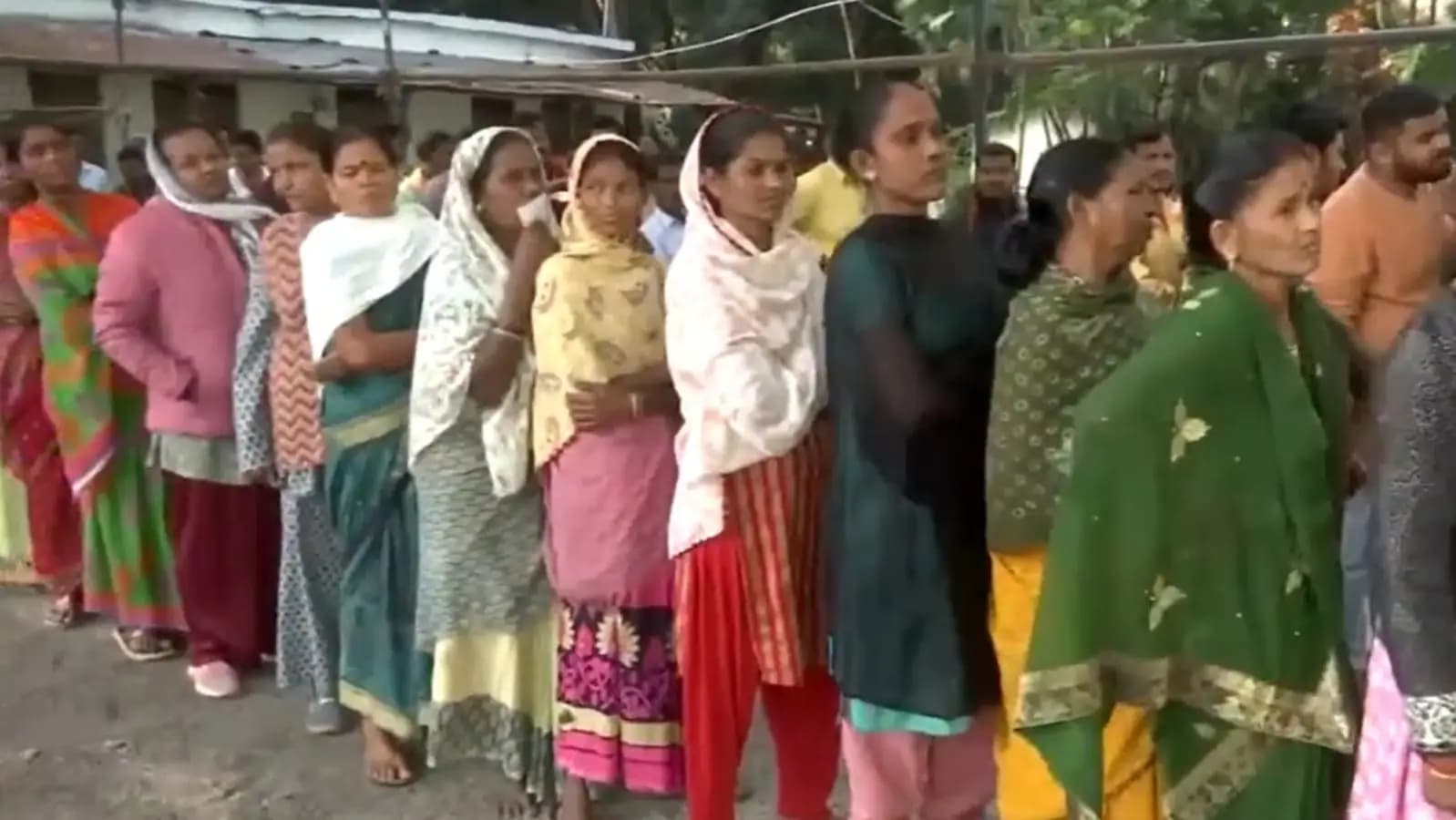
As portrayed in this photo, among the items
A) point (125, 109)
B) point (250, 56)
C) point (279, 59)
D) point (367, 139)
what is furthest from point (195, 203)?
point (279, 59)

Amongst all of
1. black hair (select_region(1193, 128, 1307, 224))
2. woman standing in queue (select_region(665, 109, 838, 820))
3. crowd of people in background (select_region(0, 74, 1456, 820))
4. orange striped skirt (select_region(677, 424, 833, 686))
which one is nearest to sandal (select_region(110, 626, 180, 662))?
crowd of people in background (select_region(0, 74, 1456, 820))

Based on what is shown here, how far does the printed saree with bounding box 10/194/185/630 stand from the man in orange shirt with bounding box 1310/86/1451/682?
365cm

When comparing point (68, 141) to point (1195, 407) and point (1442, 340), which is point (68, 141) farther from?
point (1442, 340)

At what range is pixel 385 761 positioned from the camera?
452 cm

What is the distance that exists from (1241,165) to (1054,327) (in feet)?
1.36

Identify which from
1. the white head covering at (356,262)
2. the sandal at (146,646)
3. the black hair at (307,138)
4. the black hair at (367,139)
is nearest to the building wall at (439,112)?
the sandal at (146,646)

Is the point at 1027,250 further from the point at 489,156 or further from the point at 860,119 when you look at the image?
the point at 489,156

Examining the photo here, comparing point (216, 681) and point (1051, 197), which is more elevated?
point (1051, 197)

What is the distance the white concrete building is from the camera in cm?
1016

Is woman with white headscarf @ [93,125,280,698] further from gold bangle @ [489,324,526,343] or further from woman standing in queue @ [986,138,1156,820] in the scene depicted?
woman standing in queue @ [986,138,1156,820]

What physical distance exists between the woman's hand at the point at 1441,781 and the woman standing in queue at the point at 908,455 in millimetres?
992

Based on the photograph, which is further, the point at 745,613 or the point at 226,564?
the point at 226,564

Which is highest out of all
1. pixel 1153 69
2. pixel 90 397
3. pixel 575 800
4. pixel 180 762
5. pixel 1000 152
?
pixel 1153 69

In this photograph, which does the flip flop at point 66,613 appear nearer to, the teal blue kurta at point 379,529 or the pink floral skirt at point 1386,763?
the teal blue kurta at point 379,529
